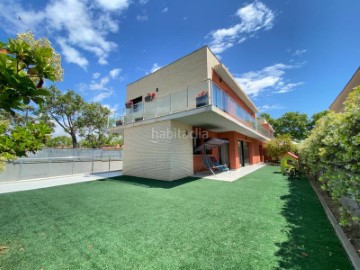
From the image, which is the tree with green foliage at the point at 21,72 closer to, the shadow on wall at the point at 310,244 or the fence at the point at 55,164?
the shadow on wall at the point at 310,244

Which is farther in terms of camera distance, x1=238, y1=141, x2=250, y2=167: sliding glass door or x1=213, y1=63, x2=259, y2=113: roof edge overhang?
x1=238, y1=141, x2=250, y2=167: sliding glass door

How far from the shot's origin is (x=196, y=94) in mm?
8562

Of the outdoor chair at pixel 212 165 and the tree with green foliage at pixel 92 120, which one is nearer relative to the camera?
the outdoor chair at pixel 212 165

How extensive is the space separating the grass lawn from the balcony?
483cm

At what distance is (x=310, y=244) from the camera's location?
2.86 meters

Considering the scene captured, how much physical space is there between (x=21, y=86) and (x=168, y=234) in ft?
10.5

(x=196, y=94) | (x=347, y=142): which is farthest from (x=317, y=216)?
(x=196, y=94)

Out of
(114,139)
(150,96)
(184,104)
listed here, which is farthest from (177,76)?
(114,139)

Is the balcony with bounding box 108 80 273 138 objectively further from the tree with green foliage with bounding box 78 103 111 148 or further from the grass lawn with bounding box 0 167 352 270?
the tree with green foliage with bounding box 78 103 111 148

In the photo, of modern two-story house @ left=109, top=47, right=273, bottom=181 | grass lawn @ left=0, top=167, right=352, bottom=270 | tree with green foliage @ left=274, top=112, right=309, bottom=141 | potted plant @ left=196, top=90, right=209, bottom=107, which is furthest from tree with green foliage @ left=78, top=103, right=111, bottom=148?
tree with green foliage @ left=274, top=112, right=309, bottom=141

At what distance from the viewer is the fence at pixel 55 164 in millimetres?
9273

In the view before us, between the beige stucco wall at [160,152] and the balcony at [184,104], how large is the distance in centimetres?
72

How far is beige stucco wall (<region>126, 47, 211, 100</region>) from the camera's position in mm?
10711

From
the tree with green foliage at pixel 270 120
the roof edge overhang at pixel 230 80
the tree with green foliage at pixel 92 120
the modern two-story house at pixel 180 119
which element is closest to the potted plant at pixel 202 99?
the modern two-story house at pixel 180 119
